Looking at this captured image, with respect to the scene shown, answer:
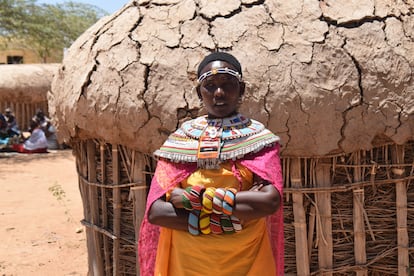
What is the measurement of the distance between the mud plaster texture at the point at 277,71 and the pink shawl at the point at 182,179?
682 millimetres

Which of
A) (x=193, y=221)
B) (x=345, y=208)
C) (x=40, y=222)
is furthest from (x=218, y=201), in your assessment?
(x=40, y=222)

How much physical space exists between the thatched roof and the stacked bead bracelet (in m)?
13.4

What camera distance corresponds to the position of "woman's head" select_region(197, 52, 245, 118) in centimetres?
196

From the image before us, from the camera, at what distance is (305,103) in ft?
8.77

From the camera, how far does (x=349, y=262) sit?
9.62 feet

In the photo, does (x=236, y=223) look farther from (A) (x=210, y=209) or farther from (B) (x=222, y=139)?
(B) (x=222, y=139)

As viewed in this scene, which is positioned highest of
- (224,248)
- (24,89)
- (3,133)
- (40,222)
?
(24,89)

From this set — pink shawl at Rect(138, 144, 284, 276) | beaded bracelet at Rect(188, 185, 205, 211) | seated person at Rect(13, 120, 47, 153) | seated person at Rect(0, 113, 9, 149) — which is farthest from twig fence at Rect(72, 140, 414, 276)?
seated person at Rect(0, 113, 9, 149)

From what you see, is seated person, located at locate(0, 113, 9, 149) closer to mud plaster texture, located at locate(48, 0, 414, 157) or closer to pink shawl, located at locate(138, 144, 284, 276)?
mud plaster texture, located at locate(48, 0, 414, 157)

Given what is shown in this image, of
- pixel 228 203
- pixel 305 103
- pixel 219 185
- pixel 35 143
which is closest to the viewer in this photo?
pixel 228 203

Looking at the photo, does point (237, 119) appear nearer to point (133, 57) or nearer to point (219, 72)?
point (219, 72)

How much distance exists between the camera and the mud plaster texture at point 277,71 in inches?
106

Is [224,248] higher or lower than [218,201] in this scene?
lower

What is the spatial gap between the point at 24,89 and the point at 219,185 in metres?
13.6
